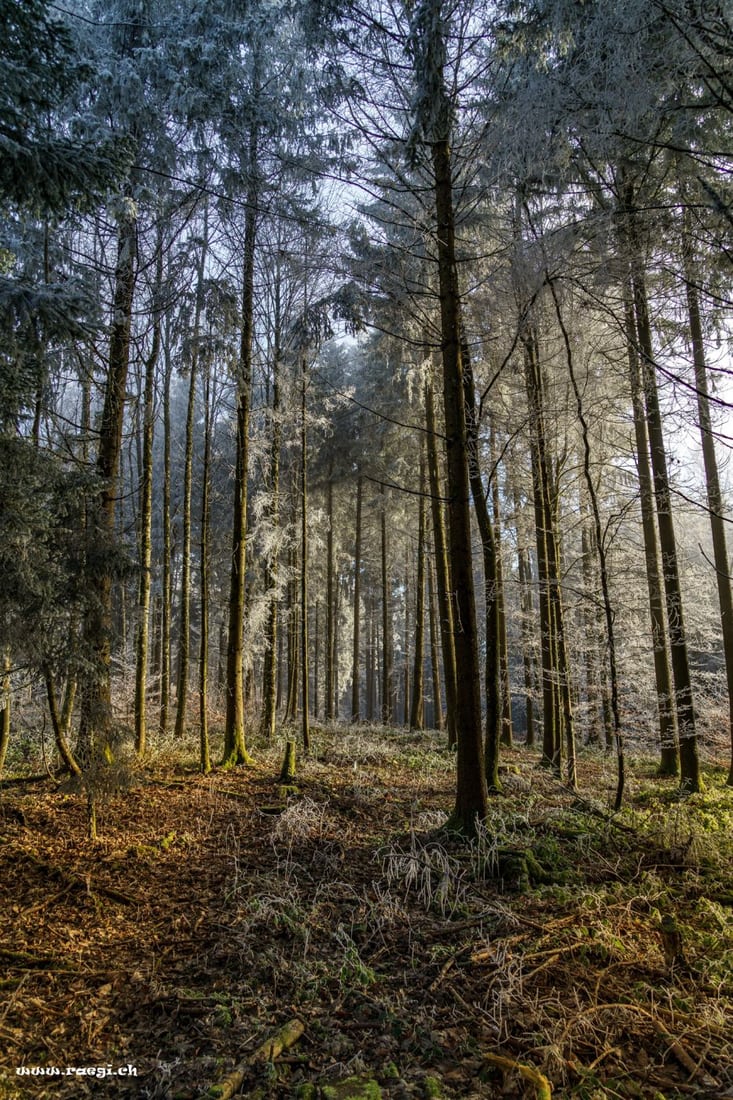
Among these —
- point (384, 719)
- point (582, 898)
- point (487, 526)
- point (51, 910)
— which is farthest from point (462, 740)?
point (384, 719)

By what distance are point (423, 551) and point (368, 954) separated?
3.57m

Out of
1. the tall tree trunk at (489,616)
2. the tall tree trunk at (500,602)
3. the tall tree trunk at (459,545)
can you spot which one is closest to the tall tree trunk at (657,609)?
the tall tree trunk at (500,602)

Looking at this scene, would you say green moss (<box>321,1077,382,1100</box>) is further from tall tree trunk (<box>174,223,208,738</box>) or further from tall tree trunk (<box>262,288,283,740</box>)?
tall tree trunk (<box>262,288,283,740</box>)

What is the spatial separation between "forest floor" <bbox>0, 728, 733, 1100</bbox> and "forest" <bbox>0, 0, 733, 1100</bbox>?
2cm

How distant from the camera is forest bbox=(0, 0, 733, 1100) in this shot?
249 cm

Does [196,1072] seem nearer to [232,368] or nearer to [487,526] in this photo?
[487,526]

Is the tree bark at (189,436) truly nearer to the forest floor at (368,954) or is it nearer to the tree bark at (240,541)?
the tree bark at (240,541)

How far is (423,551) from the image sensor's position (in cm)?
567

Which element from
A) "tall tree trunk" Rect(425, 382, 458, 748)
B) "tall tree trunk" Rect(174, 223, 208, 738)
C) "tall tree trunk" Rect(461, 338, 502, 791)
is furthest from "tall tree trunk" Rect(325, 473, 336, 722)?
"tall tree trunk" Rect(461, 338, 502, 791)

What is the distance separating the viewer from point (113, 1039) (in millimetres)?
2547

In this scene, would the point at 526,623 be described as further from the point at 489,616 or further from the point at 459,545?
the point at 459,545

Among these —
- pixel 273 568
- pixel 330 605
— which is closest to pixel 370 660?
pixel 330 605

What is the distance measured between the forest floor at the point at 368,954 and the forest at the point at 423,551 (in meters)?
0.02

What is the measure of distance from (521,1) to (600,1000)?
22.7 feet
